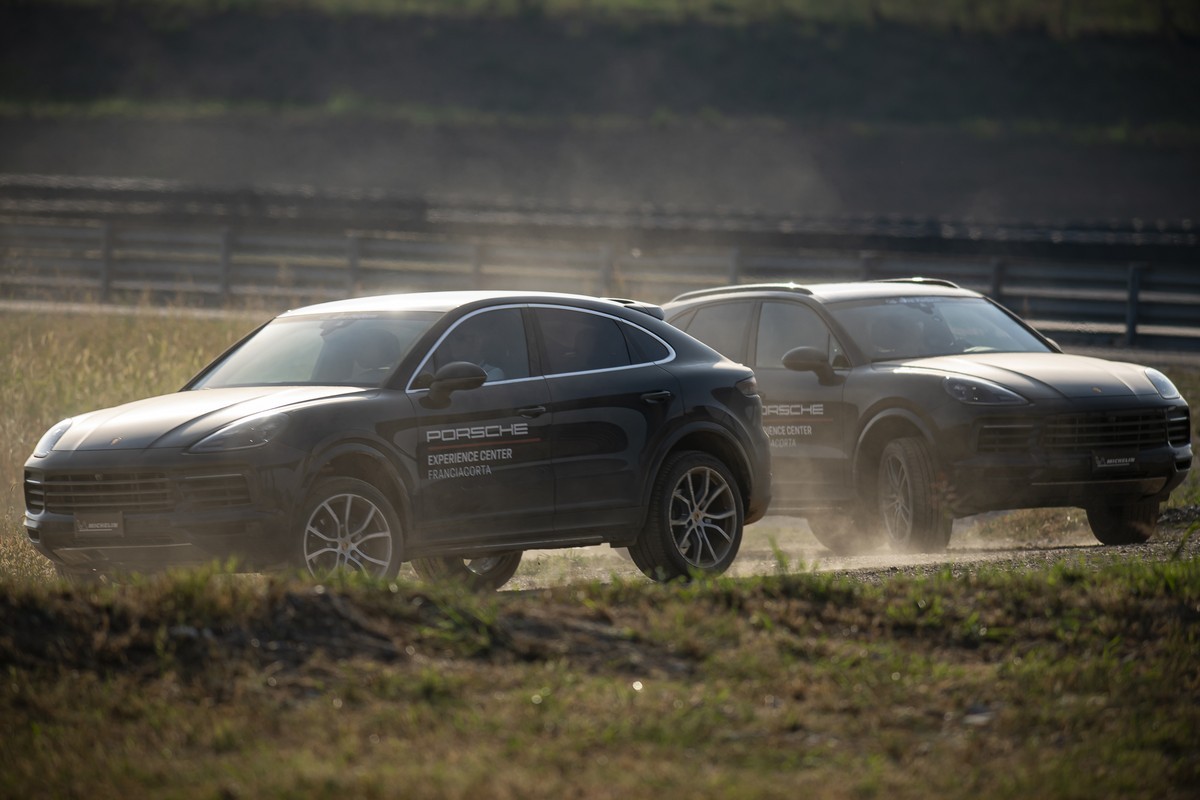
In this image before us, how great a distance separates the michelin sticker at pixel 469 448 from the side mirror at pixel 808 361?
376 centimetres

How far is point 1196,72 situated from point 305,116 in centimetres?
3111

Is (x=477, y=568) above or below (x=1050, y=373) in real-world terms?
below

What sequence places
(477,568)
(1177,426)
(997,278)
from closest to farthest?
(477,568)
(1177,426)
(997,278)

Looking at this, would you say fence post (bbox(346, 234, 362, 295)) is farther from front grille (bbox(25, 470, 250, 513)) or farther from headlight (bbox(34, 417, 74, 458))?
front grille (bbox(25, 470, 250, 513))

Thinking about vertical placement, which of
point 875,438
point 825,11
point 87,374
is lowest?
point 875,438

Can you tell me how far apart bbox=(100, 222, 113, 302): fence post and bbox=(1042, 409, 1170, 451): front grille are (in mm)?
25227

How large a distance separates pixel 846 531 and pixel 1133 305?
1569 cm

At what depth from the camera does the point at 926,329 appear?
539 inches

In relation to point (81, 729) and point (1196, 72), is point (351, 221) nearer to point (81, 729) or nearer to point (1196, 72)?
point (81, 729)

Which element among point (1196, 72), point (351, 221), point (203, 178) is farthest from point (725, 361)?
point (1196, 72)

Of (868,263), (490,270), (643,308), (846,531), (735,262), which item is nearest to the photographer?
(643,308)

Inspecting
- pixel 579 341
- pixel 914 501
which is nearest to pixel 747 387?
pixel 579 341

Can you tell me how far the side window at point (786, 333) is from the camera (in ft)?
45.4

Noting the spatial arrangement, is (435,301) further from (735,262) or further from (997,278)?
(735,262)
